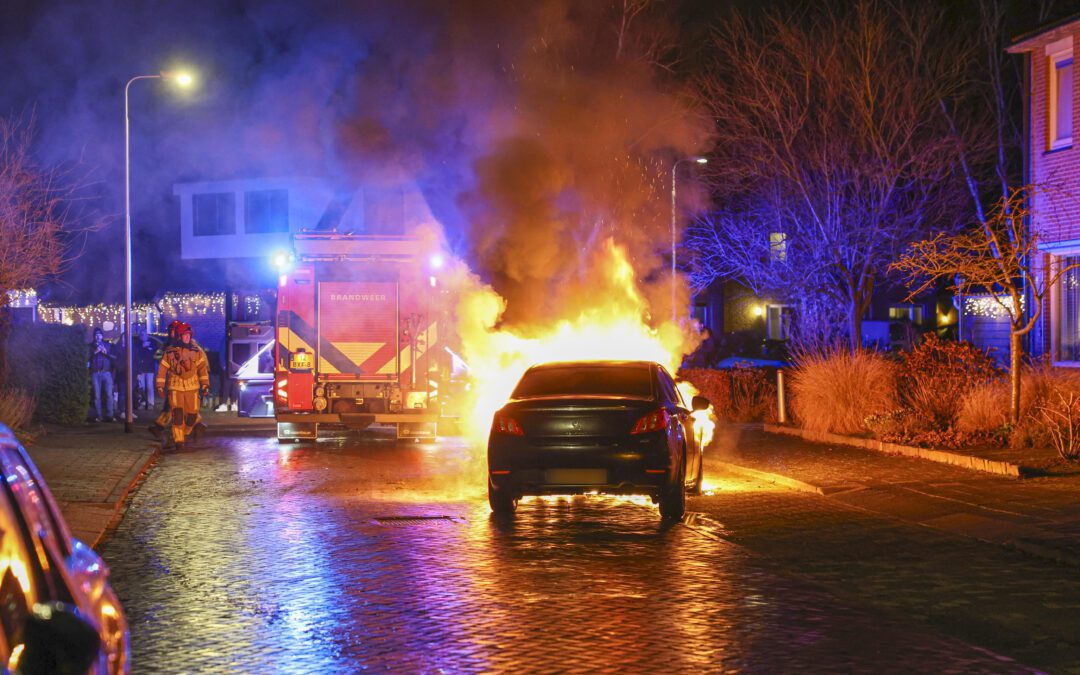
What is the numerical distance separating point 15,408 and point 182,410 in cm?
288

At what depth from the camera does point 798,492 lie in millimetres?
13500

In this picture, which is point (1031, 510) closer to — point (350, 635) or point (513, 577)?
point (513, 577)

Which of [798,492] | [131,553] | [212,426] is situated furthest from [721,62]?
[131,553]

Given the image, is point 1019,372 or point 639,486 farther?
point 1019,372

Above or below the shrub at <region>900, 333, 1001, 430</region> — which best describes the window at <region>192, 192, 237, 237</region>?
above

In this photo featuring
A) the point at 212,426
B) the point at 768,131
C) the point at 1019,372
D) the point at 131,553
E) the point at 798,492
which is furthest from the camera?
the point at 768,131

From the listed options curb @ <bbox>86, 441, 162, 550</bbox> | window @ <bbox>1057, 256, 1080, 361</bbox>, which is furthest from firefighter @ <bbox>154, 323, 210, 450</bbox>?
window @ <bbox>1057, 256, 1080, 361</bbox>

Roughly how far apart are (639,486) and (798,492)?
333cm

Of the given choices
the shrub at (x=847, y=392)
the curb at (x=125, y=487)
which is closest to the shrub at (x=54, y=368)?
the curb at (x=125, y=487)

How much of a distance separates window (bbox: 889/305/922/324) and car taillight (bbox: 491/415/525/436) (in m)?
45.9

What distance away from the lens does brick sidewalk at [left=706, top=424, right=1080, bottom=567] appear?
10.0m

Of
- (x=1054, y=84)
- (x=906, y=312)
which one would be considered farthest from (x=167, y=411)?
(x=906, y=312)

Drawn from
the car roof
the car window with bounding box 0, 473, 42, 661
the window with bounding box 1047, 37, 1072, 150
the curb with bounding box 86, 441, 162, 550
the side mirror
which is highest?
the window with bounding box 1047, 37, 1072, 150

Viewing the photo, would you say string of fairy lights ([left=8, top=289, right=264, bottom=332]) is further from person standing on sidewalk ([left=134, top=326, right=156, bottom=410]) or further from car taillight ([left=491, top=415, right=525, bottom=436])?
car taillight ([left=491, top=415, right=525, bottom=436])
